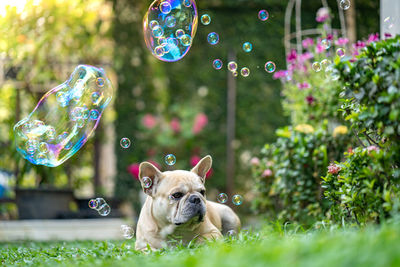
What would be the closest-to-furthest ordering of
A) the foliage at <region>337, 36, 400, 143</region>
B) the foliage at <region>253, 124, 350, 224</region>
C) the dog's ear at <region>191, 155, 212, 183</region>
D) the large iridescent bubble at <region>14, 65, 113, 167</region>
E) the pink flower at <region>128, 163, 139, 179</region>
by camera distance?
the foliage at <region>337, 36, 400, 143</region> < the dog's ear at <region>191, 155, 212, 183</region> < the large iridescent bubble at <region>14, 65, 113, 167</region> < the foliage at <region>253, 124, 350, 224</region> < the pink flower at <region>128, 163, 139, 179</region>

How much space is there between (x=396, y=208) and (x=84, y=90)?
2.88m

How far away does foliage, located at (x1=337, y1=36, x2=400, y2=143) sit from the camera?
2545 millimetres

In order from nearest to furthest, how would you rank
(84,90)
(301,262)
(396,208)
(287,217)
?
(301,262)
(396,208)
(84,90)
(287,217)

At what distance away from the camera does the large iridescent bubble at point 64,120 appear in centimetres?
423

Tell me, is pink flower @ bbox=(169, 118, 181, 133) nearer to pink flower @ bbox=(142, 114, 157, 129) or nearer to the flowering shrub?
pink flower @ bbox=(142, 114, 157, 129)

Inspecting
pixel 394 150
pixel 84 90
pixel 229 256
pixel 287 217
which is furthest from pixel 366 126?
pixel 84 90

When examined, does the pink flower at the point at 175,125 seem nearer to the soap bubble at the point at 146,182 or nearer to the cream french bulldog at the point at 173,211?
the cream french bulldog at the point at 173,211

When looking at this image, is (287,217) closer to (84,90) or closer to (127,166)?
(84,90)

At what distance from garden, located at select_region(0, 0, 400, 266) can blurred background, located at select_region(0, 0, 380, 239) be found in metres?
0.02

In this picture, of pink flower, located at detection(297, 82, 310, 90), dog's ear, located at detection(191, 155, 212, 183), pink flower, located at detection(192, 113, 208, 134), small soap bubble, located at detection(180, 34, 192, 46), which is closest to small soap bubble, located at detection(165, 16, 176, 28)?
small soap bubble, located at detection(180, 34, 192, 46)

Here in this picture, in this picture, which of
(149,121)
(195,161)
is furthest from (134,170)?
(195,161)

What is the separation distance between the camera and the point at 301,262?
174cm

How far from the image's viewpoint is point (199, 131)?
27.1 feet

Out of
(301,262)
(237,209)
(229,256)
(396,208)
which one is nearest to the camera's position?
(301,262)
